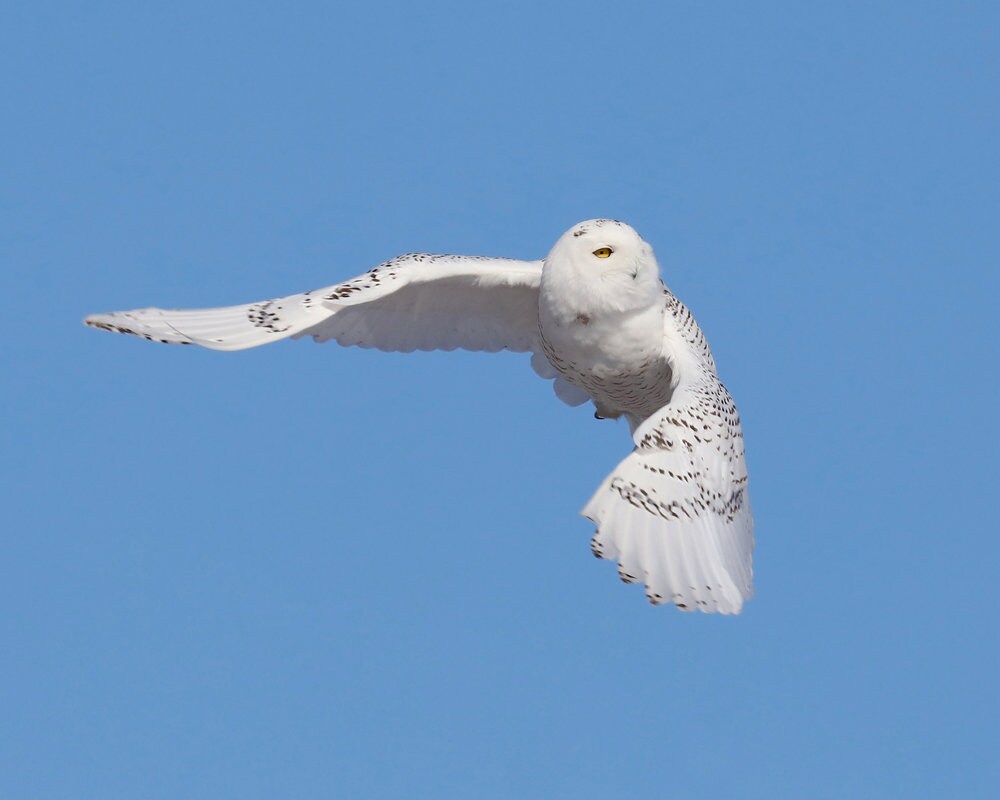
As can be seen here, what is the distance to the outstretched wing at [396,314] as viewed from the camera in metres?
11.4

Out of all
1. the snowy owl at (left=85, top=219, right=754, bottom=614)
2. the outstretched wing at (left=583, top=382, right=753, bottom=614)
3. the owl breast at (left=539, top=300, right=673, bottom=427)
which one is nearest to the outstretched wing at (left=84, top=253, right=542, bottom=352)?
the snowy owl at (left=85, top=219, right=754, bottom=614)

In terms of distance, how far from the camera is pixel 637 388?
12391 mm

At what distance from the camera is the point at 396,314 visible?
1292 cm

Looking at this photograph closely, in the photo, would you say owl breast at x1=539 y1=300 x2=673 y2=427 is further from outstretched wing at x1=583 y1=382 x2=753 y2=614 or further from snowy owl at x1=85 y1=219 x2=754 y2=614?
outstretched wing at x1=583 y1=382 x2=753 y2=614

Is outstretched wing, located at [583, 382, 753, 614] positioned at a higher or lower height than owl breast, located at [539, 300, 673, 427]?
lower

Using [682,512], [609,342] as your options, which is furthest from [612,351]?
[682,512]

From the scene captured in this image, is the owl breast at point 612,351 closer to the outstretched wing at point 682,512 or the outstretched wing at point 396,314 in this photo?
the outstretched wing at point 396,314

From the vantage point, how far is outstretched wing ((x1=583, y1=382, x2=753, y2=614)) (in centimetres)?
973

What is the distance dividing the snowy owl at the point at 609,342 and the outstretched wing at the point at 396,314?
1 centimetres

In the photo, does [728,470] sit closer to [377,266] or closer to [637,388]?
Result: [637,388]

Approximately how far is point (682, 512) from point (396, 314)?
3.57 meters

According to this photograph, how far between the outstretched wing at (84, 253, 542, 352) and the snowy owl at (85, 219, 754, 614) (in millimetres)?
10

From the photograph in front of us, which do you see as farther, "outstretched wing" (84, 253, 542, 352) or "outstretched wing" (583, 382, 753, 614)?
"outstretched wing" (84, 253, 542, 352)

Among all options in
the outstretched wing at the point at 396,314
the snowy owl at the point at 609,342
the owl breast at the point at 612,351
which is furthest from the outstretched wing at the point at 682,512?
the outstretched wing at the point at 396,314
